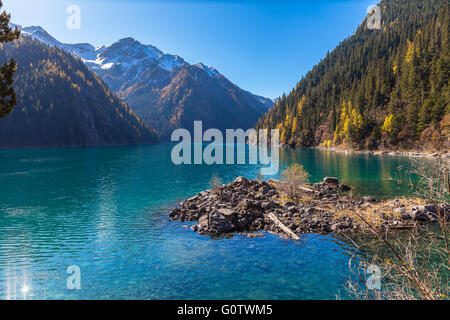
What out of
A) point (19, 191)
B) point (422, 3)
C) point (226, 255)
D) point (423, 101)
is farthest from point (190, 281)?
point (422, 3)

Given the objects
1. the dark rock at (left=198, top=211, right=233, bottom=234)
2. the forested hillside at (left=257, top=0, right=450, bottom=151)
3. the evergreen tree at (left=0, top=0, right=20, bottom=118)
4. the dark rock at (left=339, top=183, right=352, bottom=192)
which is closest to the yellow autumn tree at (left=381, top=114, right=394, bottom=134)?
the forested hillside at (left=257, top=0, right=450, bottom=151)

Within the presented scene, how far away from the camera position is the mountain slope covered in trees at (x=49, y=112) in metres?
142

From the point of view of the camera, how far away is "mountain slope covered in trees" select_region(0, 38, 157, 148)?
5610 inches

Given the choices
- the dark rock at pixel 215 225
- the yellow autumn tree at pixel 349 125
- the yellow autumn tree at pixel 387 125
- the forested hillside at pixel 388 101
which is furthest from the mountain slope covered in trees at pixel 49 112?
the yellow autumn tree at pixel 387 125

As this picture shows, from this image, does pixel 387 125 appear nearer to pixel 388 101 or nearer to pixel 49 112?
pixel 388 101

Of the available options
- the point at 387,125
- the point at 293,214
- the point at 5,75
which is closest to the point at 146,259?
the point at 293,214

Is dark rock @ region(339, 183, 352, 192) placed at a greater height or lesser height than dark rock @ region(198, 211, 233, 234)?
greater

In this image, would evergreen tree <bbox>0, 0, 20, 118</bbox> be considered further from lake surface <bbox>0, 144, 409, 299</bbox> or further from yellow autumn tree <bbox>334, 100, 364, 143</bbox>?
yellow autumn tree <bbox>334, 100, 364, 143</bbox>

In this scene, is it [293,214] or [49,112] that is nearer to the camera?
[293,214]

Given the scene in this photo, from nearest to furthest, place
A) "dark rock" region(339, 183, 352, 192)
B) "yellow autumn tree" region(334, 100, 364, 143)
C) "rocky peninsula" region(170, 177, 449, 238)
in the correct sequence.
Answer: "rocky peninsula" region(170, 177, 449, 238)
"dark rock" region(339, 183, 352, 192)
"yellow autumn tree" region(334, 100, 364, 143)

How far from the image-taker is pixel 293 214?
2308cm

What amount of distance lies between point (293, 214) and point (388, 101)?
349 ft

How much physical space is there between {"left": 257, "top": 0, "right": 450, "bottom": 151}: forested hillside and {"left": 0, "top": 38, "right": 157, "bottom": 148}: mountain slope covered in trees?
129 meters
